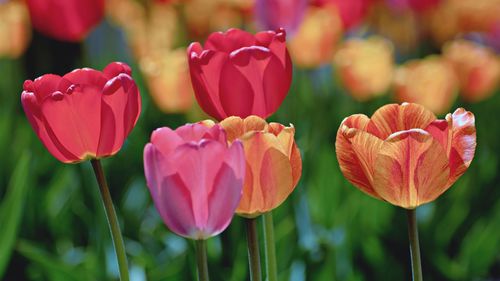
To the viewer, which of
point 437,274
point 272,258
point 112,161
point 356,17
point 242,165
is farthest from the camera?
point 356,17

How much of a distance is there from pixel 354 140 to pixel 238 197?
0.30 feet

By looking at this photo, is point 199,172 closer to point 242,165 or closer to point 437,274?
point 242,165

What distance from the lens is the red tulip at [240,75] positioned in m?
0.64

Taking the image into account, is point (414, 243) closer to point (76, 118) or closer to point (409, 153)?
point (409, 153)

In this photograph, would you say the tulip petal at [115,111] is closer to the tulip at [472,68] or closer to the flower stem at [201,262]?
the flower stem at [201,262]

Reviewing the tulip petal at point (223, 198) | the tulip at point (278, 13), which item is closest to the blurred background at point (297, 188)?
the tulip at point (278, 13)

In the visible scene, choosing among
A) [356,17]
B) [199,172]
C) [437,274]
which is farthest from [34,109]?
[356,17]

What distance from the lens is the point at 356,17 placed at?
166 cm

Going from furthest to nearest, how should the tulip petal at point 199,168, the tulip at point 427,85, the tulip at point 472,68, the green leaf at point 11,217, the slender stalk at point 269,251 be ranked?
the tulip at point 472,68 → the tulip at point 427,85 → the green leaf at point 11,217 → the slender stalk at point 269,251 → the tulip petal at point 199,168

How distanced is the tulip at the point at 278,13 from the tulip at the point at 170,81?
15 cm

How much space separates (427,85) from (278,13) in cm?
35

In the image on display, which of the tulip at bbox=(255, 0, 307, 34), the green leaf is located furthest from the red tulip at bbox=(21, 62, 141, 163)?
the tulip at bbox=(255, 0, 307, 34)

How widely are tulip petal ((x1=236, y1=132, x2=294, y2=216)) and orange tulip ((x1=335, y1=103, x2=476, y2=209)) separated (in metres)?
0.04

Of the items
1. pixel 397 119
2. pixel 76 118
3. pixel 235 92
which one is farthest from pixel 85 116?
pixel 397 119
